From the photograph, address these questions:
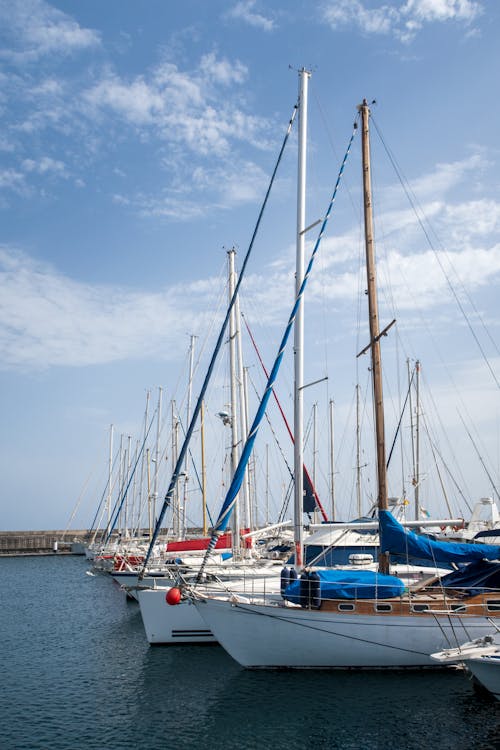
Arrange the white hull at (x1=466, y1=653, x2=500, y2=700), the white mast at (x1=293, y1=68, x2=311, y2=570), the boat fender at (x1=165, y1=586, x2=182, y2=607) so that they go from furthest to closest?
the white mast at (x1=293, y1=68, x2=311, y2=570), the boat fender at (x1=165, y1=586, x2=182, y2=607), the white hull at (x1=466, y1=653, x2=500, y2=700)

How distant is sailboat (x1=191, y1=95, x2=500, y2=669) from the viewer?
17562 millimetres

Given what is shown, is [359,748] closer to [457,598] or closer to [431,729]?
[431,729]

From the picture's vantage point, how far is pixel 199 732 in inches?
570

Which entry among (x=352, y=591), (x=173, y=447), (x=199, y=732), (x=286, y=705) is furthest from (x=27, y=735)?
(x=173, y=447)

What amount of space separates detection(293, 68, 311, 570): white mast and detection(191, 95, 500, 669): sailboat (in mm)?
1869

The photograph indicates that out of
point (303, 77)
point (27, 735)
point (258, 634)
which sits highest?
point (303, 77)

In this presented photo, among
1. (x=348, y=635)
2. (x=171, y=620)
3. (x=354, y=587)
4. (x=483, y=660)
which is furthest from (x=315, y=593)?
(x=171, y=620)

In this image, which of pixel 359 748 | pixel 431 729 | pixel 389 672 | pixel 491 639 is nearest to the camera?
pixel 359 748

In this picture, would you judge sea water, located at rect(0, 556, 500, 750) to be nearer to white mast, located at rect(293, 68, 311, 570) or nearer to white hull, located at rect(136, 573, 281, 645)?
white hull, located at rect(136, 573, 281, 645)

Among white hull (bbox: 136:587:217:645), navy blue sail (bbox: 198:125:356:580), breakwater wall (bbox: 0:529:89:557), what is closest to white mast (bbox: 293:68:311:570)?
navy blue sail (bbox: 198:125:356:580)

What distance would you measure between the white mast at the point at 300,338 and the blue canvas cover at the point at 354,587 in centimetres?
126

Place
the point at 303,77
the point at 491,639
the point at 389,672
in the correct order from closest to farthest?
the point at 491,639 < the point at 389,672 < the point at 303,77

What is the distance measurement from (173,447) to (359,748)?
1525 inches

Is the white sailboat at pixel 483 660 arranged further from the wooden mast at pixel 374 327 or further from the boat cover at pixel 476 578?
the wooden mast at pixel 374 327
